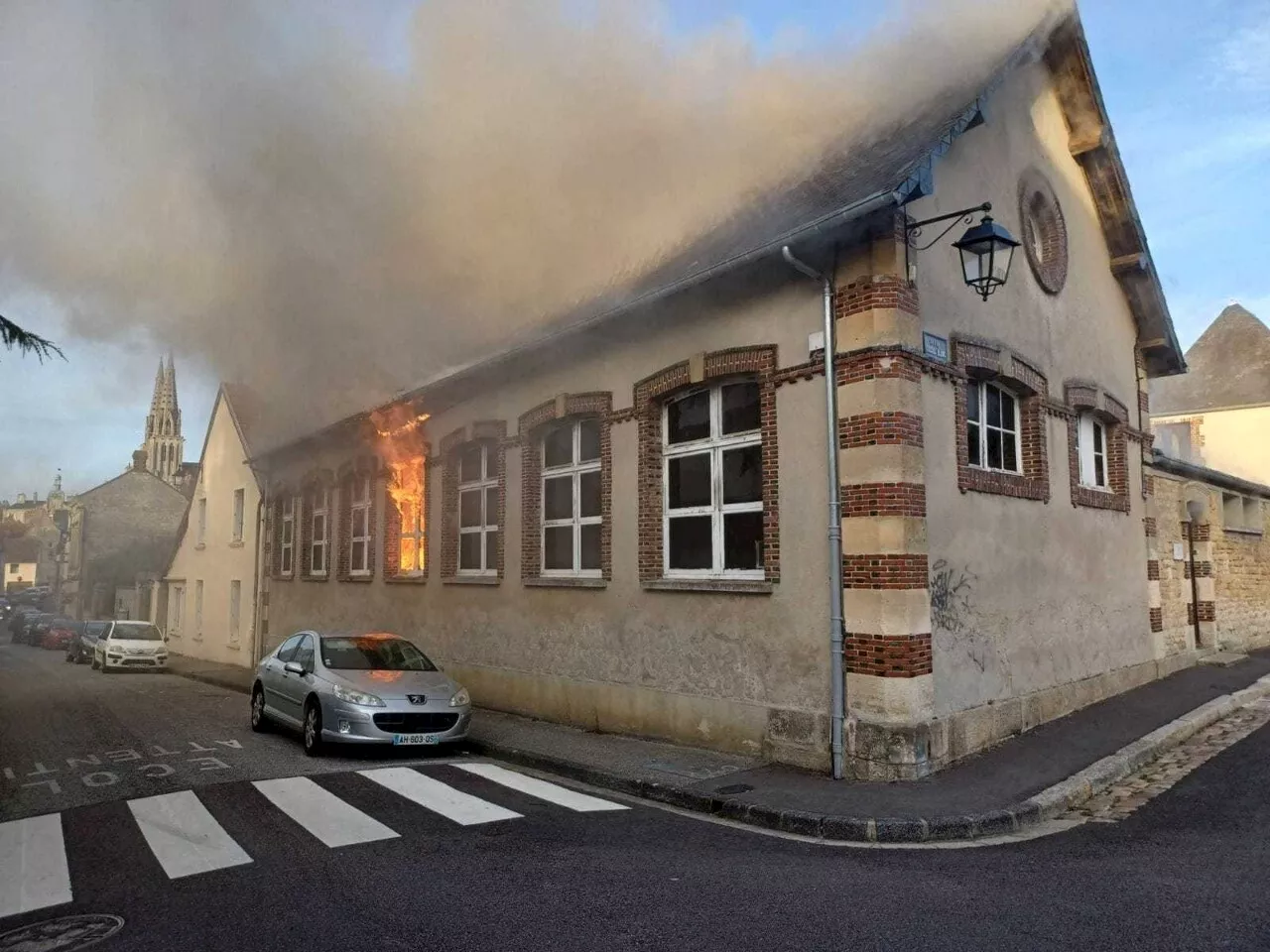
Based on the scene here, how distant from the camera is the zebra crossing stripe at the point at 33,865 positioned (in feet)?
14.4

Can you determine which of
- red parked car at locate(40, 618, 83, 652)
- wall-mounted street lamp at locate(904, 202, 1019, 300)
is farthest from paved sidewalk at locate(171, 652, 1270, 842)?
red parked car at locate(40, 618, 83, 652)

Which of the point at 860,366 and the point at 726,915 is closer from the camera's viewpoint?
the point at 726,915

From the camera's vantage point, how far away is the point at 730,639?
8055 mm

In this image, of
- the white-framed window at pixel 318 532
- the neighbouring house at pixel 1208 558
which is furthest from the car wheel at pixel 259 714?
the neighbouring house at pixel 1208 558

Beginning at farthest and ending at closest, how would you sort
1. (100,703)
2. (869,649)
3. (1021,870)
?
(100,703), (869,649), (1021,870)

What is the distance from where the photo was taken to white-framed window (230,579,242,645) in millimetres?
21453

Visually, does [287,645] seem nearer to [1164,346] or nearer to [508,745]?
[508,745]

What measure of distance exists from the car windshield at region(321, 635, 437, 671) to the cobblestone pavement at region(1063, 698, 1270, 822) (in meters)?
6.48

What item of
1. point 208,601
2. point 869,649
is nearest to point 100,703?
point 208,601

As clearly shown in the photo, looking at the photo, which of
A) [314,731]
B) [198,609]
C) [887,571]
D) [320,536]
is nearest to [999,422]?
[887,571]

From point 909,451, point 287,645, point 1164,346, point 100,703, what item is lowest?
point 100,703

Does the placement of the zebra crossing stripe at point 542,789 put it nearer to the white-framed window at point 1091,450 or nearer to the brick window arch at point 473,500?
the brick window arch at point 473,500

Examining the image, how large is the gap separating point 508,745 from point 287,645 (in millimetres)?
3341

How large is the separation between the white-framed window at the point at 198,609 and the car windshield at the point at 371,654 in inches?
667
